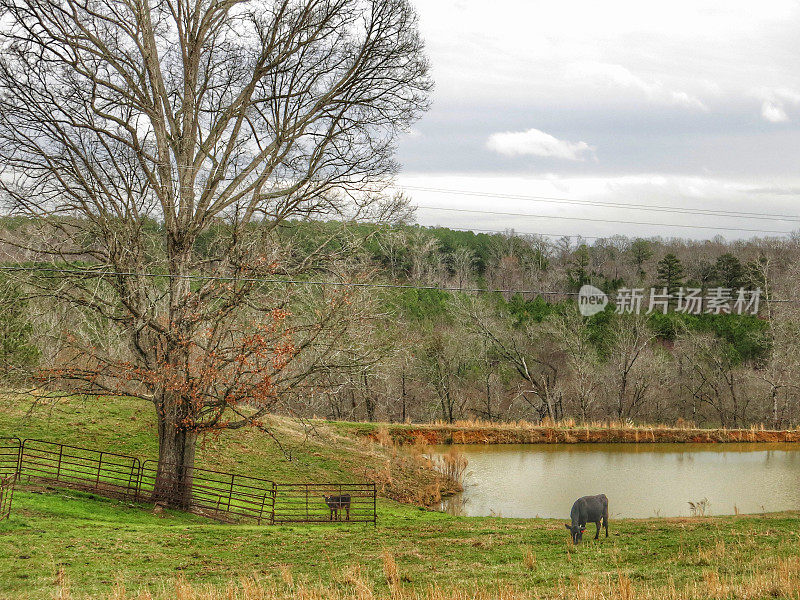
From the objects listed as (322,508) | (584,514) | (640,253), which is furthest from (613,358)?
(584,514)

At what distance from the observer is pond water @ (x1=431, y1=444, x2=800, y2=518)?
22500mm

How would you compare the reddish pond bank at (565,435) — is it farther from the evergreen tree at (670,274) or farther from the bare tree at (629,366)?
the bare tree at (629,366)

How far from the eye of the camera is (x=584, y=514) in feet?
48.5

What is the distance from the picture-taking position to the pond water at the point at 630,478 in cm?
2250

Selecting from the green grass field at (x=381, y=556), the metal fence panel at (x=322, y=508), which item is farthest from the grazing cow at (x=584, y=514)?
the metal fence panel at (x=322, y=508)

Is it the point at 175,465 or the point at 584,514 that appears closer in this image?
the point at 584,514

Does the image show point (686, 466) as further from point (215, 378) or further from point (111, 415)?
point (111, 415)

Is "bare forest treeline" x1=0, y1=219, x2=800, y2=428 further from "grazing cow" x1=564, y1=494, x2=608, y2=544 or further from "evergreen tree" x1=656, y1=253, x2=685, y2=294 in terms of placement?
"grazing cow" x1=564, y1=494, x2=608, y2=544

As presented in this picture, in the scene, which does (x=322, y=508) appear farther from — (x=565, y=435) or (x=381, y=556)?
(x=565, y=435)

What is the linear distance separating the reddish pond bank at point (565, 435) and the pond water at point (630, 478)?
695 millimetres

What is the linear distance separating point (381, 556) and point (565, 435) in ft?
79.5

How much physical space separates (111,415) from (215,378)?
42.0 ft

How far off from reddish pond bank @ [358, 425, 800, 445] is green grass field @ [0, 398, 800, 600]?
14.1 meters

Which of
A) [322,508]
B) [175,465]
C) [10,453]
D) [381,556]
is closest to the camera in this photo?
[381,556]
